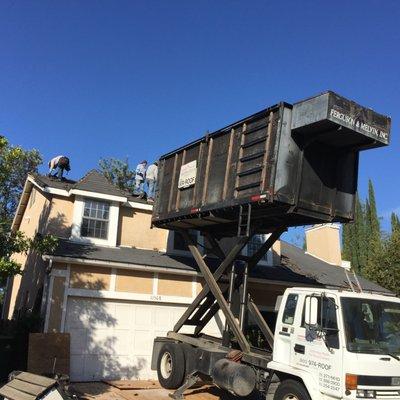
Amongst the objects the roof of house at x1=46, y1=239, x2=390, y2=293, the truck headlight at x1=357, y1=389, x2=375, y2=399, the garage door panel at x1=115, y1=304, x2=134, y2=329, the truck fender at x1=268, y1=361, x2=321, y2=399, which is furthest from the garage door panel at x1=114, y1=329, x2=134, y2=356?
the truck headlight at x1=357, y1=389, x2=375, y2=399

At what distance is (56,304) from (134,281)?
7.62 ft

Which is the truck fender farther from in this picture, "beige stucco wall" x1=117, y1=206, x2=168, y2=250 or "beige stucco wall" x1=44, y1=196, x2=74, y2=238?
"beige stucco wall" x1=44, y1=196, x2=74, y2=238

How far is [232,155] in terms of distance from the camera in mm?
11875

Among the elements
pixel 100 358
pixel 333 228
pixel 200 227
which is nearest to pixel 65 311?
pixel 100 358

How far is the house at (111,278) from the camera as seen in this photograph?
13.4m

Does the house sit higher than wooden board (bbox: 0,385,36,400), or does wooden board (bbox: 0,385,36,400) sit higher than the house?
the house

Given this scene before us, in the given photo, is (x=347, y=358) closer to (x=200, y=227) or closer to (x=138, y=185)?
(x=200, y=227)

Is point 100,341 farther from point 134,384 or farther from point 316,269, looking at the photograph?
point 316,269

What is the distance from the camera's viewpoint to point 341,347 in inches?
302

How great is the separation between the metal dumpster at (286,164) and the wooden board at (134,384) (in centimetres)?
449

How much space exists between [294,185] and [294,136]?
106 cm

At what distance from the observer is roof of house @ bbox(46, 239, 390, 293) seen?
14.1m

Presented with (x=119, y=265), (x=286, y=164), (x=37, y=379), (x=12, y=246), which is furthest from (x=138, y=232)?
(x=37, y=379)

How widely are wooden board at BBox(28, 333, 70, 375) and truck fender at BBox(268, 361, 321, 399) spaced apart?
220 inches
